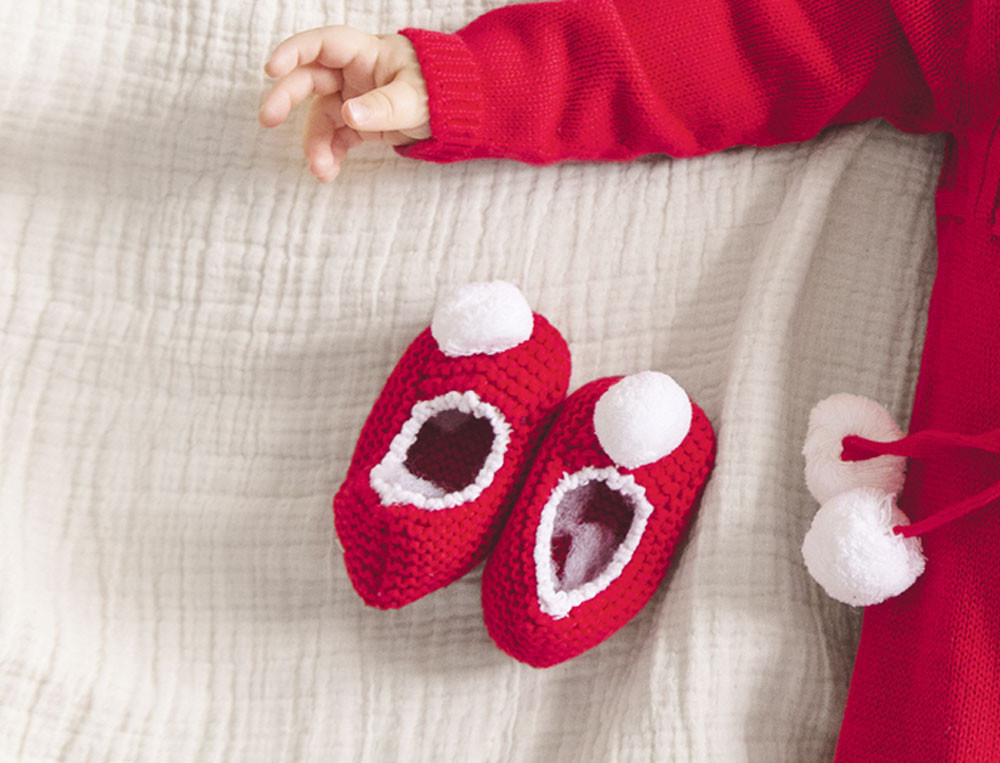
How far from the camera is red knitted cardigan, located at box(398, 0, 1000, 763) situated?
74cm

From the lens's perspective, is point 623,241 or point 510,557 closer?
point 510,557

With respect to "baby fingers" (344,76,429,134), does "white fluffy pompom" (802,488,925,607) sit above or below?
below

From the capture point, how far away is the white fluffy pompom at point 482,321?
2.45ft

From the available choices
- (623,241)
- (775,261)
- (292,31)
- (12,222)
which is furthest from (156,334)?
(775,261)

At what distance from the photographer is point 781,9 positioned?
0.80m

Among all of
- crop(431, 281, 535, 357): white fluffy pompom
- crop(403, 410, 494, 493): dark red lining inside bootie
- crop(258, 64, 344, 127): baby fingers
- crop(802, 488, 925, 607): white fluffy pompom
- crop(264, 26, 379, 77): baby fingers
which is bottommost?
crop(403, 410, 494, 493): dark red lining inside bootie

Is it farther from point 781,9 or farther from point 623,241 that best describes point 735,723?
point 781,9

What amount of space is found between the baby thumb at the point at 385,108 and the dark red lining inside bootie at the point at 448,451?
0.23 meters

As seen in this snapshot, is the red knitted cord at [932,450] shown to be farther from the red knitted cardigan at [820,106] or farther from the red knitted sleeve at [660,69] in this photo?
the red knitted sleeve at [660,69]

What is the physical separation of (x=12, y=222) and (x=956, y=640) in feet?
2.79

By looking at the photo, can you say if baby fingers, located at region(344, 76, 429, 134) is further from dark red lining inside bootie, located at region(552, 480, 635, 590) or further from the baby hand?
dark red lining inside bootie, located at region(552, 480, 635, 590)

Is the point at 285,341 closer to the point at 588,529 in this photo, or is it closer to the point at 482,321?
the point at 482,321

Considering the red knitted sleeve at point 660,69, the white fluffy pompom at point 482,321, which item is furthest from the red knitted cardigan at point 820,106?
the white fluffy pompom at point 482,321

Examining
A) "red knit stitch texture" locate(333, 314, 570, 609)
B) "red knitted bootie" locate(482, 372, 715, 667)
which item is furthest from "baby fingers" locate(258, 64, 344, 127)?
"red knitted bootie" locate(482, 372, 715, 667)
